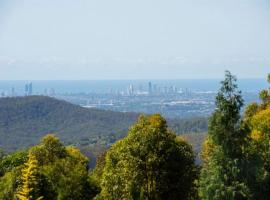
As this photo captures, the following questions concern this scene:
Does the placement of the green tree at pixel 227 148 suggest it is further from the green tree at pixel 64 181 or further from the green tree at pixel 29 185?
the green tree at pixel 64 181

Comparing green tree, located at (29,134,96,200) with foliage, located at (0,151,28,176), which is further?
foliage, located at (0,151,28,176)

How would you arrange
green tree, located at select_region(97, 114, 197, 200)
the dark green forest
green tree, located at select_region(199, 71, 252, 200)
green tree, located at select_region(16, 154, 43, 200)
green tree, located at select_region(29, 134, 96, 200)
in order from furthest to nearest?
green tree, located at select_region(29, 134, 96, 200)
green tree, located at select_region(97, 114, 197, 200)
green tree, located at select_region(16, 154, 43, 200)
the dark green forest
green tree, located at select_region(199, 71, 252, 200)

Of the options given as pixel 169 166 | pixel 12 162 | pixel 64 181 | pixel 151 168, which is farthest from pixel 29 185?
pixel 12 162

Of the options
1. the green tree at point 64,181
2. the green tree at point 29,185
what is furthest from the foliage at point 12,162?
the green tree at point 29,185

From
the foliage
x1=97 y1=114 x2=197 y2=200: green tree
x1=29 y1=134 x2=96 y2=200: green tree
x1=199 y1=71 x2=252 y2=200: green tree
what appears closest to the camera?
x1=199 y1=71 x2=252 y2=200: green tree

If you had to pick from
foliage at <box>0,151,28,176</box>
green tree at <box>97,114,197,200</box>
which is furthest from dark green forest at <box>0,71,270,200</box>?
foliage at <box>0,151,28,176</box>

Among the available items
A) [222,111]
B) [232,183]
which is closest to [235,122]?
[222,111]

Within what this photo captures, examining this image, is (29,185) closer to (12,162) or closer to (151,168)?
(151,168)

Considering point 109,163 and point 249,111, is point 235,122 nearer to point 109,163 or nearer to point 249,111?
point 109,163

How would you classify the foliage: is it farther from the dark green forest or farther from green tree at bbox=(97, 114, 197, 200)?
green tree at bbox=(97, 114, 197, 200)
